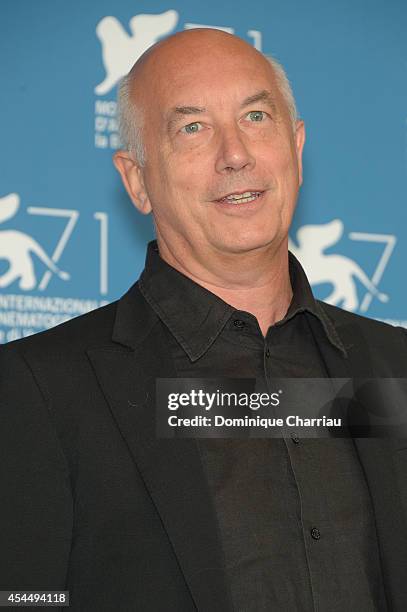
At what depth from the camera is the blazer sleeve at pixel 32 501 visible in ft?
6.53

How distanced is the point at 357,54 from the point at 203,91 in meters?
1.26

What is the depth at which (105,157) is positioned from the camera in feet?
10.1

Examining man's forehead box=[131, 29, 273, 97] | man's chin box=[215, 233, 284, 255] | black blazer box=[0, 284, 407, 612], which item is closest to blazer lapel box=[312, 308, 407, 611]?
black blazer box=[0, 284, 407, 612]

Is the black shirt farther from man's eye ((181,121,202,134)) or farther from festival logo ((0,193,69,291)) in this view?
festival logo ((0,193,69,291))

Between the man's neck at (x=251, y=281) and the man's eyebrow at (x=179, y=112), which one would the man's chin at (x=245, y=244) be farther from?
the man's eyebrow at (x=179, y=112)

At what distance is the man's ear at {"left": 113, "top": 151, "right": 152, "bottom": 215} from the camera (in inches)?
99.7

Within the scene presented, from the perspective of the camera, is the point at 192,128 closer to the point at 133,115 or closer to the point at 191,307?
the point at 133,115

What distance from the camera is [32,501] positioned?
6.59 feet

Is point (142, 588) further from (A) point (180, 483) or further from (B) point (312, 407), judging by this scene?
(B) point (312, 407)

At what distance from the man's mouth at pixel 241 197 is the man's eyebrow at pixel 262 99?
0.21 m

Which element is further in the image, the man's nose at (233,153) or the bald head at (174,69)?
the bald head at (174,69)

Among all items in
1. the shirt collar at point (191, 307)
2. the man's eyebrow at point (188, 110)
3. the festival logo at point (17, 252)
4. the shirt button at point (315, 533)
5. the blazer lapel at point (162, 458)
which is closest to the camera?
the blazer lapel at point (162, 458)

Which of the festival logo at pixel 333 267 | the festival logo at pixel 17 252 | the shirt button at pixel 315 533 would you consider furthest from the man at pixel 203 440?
the festival logo at pixel 333 267

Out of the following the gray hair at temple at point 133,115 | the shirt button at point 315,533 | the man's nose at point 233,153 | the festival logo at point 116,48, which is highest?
the festival logo at point 116,48
